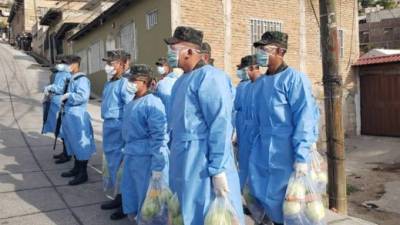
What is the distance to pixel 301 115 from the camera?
142 inches

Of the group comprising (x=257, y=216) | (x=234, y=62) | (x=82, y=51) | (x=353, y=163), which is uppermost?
(x=82, y=51)

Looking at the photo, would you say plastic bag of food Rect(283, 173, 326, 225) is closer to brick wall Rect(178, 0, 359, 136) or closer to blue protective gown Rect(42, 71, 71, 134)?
blue protective gown Rect(42, 71, 71, 134)

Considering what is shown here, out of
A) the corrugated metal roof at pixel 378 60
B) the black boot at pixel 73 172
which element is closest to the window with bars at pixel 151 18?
the black boot at pixel 73 172

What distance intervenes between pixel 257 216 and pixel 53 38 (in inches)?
1000

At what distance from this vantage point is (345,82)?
16125mm

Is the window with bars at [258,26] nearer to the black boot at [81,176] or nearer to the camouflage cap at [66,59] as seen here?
the camouflage cap at [66,59]

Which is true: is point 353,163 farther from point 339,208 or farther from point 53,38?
point 53,38

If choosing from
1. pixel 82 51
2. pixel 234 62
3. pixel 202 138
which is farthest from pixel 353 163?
pixel 82 51

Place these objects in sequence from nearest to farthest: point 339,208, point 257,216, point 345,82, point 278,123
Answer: point 278,123, point 257,216, point 339,208, point 345,82

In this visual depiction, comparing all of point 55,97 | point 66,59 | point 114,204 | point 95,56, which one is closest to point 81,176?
point 114,204

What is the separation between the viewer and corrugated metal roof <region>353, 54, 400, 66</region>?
1467cm

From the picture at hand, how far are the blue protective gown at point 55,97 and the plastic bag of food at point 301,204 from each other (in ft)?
14.8

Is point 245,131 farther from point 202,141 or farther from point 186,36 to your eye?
point 186,36

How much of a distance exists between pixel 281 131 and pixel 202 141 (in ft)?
3.04
